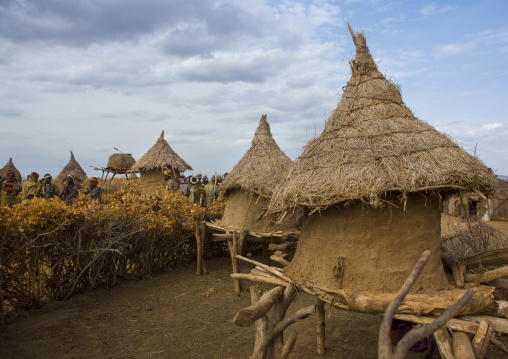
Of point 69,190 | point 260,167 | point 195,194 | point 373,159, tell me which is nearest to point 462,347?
point 373,159

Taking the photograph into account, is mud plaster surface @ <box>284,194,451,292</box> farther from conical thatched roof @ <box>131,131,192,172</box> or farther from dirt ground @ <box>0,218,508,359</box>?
conical thatched roof @ <box>131,131,192,172</box>

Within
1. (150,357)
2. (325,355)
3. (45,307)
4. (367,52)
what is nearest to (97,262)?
(45,307)

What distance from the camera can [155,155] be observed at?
1456cm

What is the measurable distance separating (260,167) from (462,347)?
22.0 ft

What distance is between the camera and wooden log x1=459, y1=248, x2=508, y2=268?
4.39 metres

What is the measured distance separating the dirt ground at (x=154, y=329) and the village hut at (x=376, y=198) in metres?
1.97

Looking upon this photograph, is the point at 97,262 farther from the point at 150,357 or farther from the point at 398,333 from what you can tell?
the point at 398,333

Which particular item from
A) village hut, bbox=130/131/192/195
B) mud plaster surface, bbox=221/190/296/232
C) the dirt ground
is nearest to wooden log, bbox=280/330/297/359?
the dirt ground

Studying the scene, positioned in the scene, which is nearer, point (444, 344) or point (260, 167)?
point (444, 344)

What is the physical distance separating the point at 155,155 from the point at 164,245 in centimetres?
645

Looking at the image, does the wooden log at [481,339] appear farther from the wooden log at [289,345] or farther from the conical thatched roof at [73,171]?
the conical thatched roof at [73,171]

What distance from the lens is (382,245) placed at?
379 centimetres

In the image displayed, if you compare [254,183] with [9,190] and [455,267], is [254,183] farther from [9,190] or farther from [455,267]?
[9,190]

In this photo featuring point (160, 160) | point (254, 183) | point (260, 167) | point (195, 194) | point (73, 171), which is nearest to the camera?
point (254, 183)
